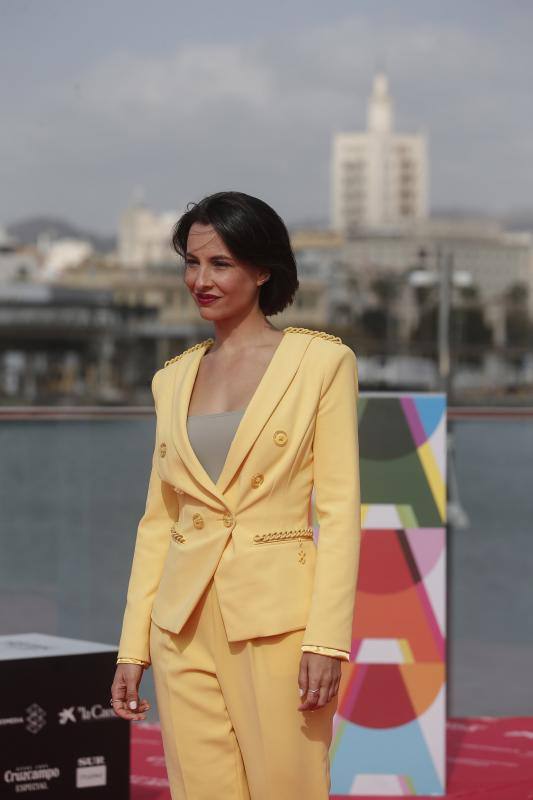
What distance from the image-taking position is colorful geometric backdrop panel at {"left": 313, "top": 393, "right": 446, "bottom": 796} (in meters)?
3.47

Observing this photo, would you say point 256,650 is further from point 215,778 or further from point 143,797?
point 143,797

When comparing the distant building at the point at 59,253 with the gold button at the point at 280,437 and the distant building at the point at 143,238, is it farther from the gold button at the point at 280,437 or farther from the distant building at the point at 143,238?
the gold button at the point at 280,437

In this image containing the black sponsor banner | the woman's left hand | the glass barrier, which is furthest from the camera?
the glass barrier

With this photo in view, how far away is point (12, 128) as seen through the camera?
82.8 m

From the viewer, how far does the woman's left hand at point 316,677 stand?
1847mm

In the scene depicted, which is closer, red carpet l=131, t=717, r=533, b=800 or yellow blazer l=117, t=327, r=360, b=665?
yellow blazer l=117, t=327, r=360, b=665

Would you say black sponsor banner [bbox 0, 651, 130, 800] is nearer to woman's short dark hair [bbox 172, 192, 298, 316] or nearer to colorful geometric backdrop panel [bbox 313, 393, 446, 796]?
colorful geometric backdrop panel [bbox 313, 393, 446, 796]

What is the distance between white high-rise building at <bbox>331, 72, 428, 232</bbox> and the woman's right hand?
119692mm

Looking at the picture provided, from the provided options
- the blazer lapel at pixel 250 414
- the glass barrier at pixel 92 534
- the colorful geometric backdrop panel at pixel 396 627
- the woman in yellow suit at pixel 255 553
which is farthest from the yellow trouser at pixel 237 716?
the glass barrier at pixel 92 534

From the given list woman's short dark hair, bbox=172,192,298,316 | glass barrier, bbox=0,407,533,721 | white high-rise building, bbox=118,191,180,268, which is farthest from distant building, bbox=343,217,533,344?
woman's short dark hair, bbox=172,192,298,316

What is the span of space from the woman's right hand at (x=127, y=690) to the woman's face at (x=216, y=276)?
0.47 m

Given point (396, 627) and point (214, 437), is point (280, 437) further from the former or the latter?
point (396, 627)

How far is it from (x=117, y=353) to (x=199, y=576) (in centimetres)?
6608

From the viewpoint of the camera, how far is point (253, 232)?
6.40ft
